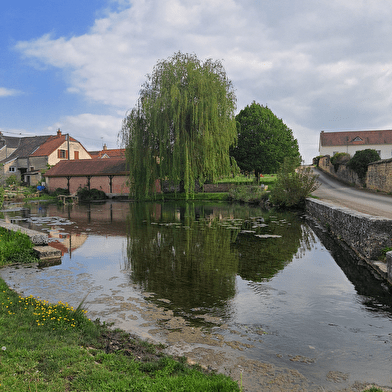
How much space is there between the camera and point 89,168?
4181 centimetres

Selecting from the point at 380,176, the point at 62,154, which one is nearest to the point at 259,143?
the point at 380,176

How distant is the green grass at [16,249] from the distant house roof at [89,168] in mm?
28699

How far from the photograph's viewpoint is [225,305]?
5844 mm

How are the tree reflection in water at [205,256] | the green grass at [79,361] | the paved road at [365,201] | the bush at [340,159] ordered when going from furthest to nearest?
the bush at [340,159] → the paved road at [365,201] → the tree reflection in water at [205,256] → the green grass at [79,361]

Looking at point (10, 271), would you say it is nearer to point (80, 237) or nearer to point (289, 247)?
point (80, 237)

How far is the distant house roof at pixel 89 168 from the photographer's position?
40000 mm

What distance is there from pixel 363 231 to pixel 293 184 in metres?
13.8

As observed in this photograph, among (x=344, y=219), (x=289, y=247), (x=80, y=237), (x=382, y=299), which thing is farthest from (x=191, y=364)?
(x=80, y=237)

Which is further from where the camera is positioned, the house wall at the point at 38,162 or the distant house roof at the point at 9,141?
the distant house roof at the point at 9,141

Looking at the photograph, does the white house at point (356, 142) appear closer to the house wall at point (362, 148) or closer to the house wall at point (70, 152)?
the house wall at point (362, 148)

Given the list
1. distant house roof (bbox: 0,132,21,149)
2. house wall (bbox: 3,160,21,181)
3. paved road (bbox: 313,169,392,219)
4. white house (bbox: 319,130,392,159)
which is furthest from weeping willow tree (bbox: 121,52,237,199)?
white house (bbox: 319,130,392,159)

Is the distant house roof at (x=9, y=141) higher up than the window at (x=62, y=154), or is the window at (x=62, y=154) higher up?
the distant house roof at (x=9, y=141)

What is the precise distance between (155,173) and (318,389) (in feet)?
85.4

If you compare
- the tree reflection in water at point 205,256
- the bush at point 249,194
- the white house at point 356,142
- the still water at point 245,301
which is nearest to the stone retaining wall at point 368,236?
the still water at point 245,301
